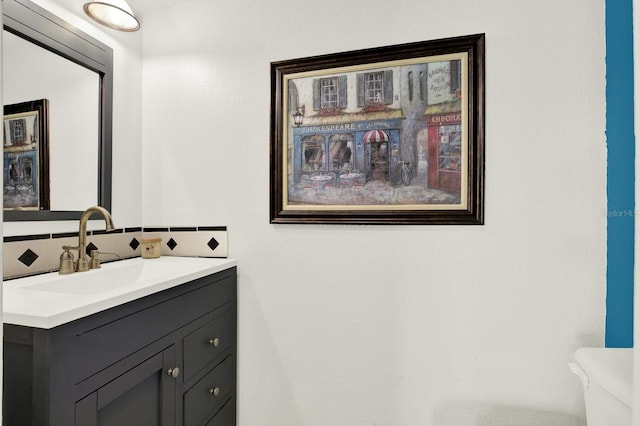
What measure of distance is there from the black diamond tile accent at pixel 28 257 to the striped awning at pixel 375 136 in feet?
4.52

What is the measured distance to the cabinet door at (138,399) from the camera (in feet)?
3.26

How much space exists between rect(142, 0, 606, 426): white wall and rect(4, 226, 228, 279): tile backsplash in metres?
0.08

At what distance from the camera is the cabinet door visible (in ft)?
3.26

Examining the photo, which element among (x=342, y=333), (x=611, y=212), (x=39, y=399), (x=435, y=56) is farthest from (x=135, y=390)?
(x=611, y=212)

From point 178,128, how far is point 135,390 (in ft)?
4.00

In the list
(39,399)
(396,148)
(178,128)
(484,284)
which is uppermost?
(178,128)

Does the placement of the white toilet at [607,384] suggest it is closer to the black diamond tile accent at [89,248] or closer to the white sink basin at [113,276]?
the white sink basin at [113,276]

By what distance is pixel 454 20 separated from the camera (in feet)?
4.78

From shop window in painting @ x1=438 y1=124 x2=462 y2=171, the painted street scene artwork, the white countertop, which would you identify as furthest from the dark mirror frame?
shop window in painting @ x1=438 y1=124 x2=462 y2=171

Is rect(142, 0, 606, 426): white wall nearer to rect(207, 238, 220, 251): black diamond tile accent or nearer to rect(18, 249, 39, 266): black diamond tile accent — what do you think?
rect(207, 238, 220, 251): black diamond tile accent

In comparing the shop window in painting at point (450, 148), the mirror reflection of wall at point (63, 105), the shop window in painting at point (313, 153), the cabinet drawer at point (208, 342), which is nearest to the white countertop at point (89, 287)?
the cabinet drawer at point (208, 342)

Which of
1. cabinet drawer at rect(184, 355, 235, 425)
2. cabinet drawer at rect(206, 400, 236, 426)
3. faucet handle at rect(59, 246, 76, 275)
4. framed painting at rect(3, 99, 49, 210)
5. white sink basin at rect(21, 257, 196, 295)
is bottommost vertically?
cabinet drawer at rect(206, 400, 236, 426)

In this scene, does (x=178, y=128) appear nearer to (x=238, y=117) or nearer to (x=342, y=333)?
(x=238, y=117)

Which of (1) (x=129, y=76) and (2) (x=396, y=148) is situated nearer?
(2) (x=396, y=148)
